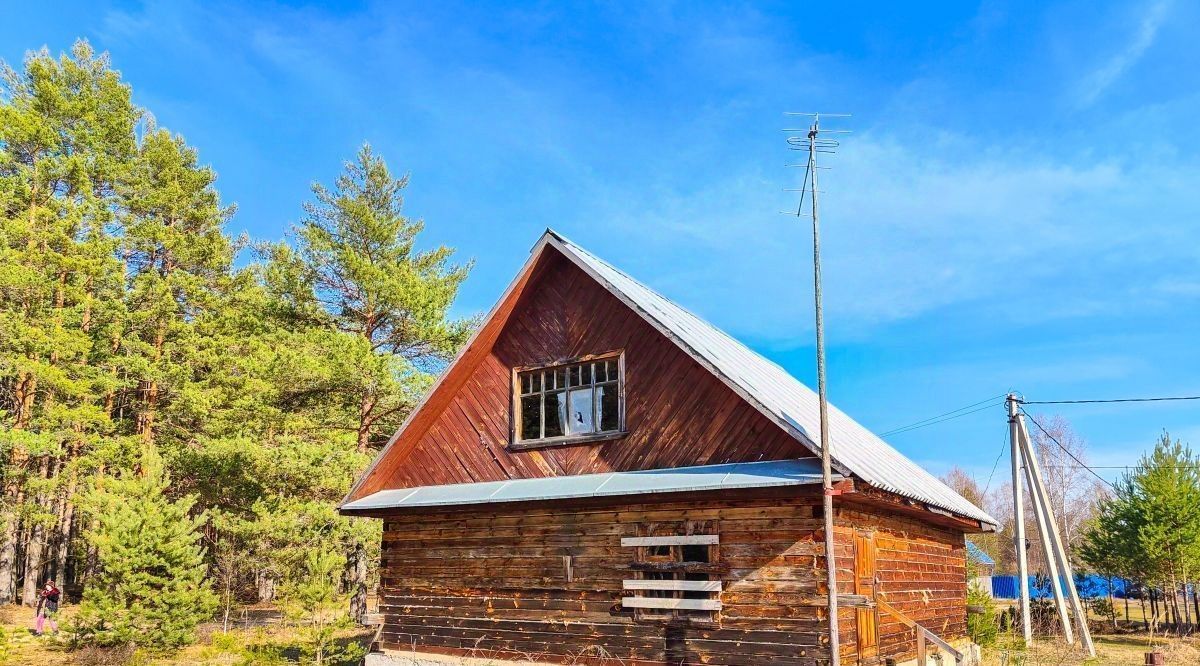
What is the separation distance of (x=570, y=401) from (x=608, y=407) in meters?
0.83

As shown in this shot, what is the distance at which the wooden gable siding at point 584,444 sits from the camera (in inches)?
510

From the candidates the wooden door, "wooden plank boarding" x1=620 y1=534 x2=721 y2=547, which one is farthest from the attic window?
the wooden door

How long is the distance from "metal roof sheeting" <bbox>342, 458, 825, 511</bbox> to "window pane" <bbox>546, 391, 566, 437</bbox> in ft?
3.32

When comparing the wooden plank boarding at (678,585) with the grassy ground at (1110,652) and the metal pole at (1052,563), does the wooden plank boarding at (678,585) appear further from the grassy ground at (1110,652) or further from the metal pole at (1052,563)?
the metal pole at (1052,563)

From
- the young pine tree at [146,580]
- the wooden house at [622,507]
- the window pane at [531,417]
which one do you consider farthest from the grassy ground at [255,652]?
the window pane at [531,417]

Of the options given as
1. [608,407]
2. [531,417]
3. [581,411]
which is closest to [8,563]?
[531,417]

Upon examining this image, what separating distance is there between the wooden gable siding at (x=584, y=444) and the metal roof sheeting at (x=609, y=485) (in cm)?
27

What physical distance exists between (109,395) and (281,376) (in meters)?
13.2

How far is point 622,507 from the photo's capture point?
1335 cm

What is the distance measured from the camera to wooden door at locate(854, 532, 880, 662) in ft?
41.5

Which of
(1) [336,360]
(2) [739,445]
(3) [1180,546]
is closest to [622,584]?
(2) [739,445]

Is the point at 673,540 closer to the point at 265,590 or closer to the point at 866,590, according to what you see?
the point at 866,590

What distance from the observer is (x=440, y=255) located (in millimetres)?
31703

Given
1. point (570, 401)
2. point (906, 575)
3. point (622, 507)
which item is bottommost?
point (906, 575)
